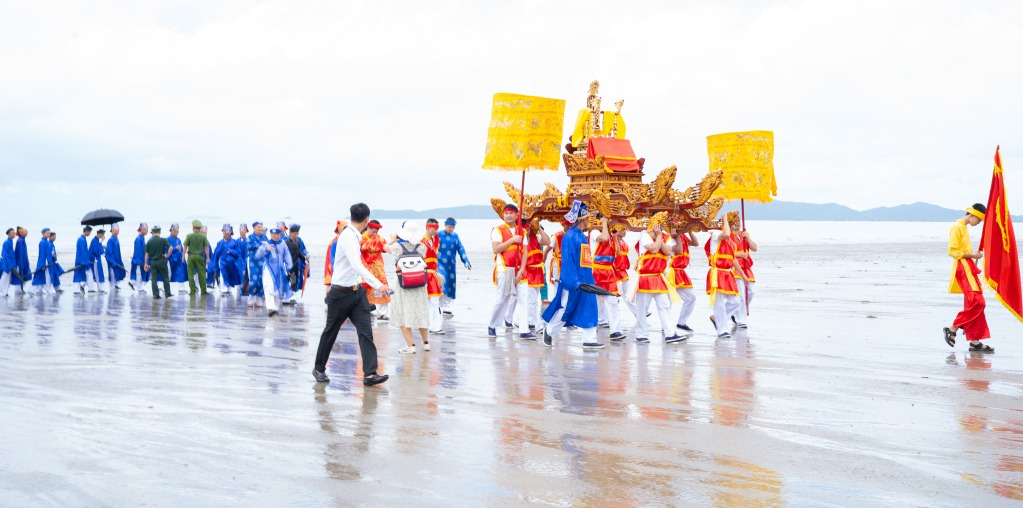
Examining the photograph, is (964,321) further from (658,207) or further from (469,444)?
(469,444)

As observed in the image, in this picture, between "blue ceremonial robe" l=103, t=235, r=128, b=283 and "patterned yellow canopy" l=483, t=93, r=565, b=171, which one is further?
"blue ceremonial robe" l=103, t=235, r=128, b=283

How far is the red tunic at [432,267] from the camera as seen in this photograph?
13508mm

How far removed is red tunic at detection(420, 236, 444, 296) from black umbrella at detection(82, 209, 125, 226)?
1300 centimetres

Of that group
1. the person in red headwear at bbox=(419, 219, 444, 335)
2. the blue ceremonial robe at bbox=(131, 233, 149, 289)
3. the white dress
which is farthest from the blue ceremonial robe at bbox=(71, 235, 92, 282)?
the white dress

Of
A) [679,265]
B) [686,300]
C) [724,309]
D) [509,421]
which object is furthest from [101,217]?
[509,421]

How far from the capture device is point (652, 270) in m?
13.4

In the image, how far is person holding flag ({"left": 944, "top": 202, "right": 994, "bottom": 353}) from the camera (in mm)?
11883

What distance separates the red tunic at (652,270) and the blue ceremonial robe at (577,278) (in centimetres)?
133

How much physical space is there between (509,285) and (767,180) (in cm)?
472

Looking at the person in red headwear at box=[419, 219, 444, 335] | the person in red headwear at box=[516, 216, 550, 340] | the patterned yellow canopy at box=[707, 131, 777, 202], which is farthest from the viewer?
the patterned yellow canopy at box=[707, 131, 777, 202]

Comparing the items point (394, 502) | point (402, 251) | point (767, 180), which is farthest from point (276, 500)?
point (767, 180)

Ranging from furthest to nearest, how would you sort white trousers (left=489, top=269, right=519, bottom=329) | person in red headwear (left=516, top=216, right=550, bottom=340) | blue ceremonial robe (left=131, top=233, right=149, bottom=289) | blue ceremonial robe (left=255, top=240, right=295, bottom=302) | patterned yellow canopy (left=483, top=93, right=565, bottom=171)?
blue ceremonial robe (left=131, top=233, right=149, bottom=289) < blue ceremonial robe (left=255, top=240, right=295, bottom=302) < patterned yellow canopy (left=483, top=93, right=565, bottom=171) < white trousers (left=489, top=269, right=519, bottom=329) < person in red headwear (left=516, top=216, right=550, bottom=340)

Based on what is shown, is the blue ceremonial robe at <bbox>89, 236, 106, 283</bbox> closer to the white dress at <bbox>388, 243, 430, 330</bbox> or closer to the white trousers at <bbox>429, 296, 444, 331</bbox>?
the white trousers at <bbox>429, 296, 444, 331</bbox>

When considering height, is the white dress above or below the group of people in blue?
below
